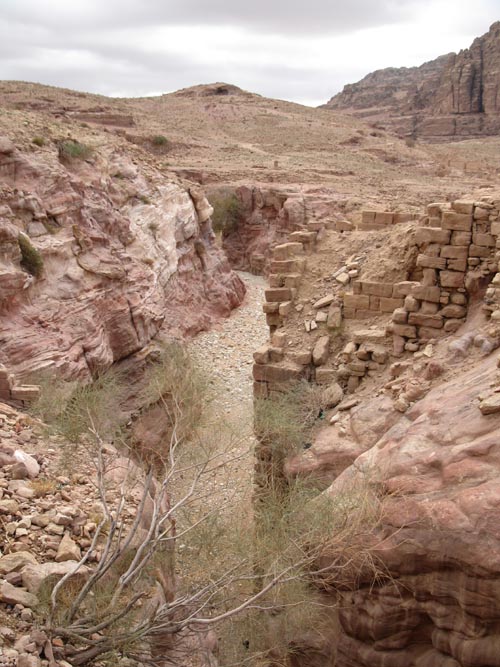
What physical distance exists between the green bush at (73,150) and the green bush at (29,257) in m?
4.34

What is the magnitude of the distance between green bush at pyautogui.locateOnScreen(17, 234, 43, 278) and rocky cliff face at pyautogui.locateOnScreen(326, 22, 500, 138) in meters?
68.6

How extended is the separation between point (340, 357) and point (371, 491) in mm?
2939

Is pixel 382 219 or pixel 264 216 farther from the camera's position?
pixel 264 216

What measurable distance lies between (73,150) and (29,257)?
4.97 meters

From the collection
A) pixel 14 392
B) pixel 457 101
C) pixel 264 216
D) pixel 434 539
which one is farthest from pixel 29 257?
pixel 457 101

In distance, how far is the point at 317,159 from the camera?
42.1 meters

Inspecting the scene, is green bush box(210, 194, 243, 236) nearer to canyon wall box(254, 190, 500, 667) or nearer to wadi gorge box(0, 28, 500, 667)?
wadi gorge box(0, 28, 500, 667)

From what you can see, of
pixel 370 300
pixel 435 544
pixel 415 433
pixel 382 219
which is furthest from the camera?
pixel 382 219

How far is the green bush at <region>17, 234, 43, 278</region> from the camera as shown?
14953 millimetres

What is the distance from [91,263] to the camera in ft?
54.8

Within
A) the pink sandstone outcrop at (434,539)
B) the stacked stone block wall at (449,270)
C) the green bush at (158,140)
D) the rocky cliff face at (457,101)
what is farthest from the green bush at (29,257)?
the rocky cliff face at (457,101)

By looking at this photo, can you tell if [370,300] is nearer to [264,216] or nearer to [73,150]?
[73,150]

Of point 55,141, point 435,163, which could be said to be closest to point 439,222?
point 55,141

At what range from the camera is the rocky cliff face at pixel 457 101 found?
74.5 metres
